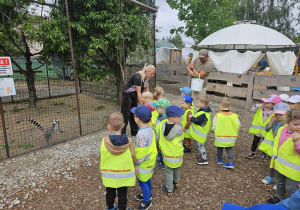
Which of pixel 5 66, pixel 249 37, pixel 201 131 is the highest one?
pixel 249 37

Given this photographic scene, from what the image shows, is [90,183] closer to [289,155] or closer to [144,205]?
[144,205]

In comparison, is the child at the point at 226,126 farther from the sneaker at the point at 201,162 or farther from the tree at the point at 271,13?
the tree at the point at 271,13

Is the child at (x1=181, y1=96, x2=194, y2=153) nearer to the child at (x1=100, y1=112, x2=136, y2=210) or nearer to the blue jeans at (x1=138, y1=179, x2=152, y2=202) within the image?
the blue jeans at (x1=138, y1=179, x2=152, y2=202)

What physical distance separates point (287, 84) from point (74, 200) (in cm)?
682

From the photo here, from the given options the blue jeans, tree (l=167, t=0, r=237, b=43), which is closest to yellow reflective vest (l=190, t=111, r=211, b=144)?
the blue jeans

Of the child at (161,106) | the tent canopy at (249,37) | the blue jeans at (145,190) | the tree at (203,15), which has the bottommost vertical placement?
the blue jeans at (145,190)

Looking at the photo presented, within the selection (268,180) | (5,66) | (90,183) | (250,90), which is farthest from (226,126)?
(250,90)

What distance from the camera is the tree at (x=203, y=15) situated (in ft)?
37.6

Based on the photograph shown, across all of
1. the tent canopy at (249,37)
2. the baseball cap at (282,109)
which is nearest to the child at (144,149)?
the baseball cap at (282,109)

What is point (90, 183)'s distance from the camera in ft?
10.3

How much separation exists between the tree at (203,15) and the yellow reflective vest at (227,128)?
9641 mm

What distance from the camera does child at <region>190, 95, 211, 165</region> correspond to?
338 cm

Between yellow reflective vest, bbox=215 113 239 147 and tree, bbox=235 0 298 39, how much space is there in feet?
82.1

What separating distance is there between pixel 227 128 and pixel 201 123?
43 cm
